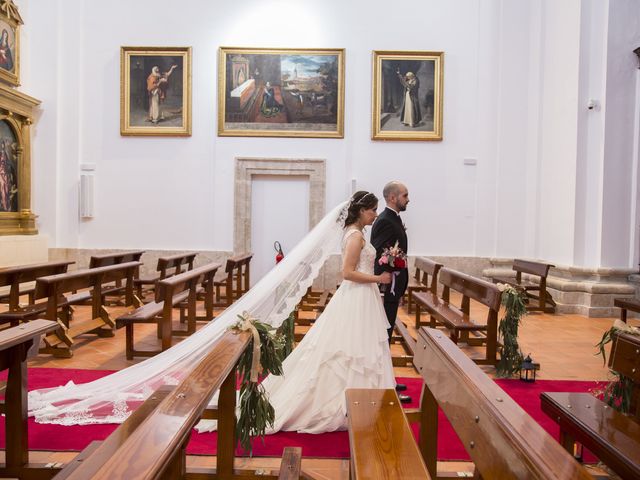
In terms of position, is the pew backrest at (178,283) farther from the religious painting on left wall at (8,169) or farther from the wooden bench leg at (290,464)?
the religious painting on left wall at (8,169)

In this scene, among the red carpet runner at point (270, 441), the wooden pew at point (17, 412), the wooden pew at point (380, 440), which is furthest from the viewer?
the red carpet runner at point (270, 441)

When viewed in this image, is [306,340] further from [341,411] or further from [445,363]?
[445,363]

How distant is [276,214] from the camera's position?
11859mm

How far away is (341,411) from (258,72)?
31.1 feet

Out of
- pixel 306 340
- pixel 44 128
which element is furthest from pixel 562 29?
pixel 44 128

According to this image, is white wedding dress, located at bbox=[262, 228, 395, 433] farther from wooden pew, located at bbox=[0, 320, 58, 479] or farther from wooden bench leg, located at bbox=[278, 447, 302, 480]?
wooden pew, located at bbox=[0, 320, 58, 479]

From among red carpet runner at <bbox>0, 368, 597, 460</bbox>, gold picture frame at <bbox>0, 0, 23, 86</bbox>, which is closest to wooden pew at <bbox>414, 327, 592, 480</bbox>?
red carpet runner at <bbox>0, 368, 597, 460</bbox>

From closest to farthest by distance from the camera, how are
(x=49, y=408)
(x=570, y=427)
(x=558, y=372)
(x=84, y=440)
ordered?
(x=570, y=427)
(x=84, y=440)
(x=49, y=408)
(x=558, y=372)

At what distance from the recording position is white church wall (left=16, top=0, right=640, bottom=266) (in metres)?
11.4

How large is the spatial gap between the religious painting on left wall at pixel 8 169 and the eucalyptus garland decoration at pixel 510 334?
32.8ft

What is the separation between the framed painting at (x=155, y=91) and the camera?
11461 mm

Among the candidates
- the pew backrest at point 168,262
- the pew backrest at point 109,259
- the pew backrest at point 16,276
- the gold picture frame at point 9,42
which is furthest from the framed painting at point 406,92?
the gold picture frame at point 9,42

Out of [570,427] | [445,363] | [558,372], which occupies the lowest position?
[558,372]

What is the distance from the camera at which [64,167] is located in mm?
11555
